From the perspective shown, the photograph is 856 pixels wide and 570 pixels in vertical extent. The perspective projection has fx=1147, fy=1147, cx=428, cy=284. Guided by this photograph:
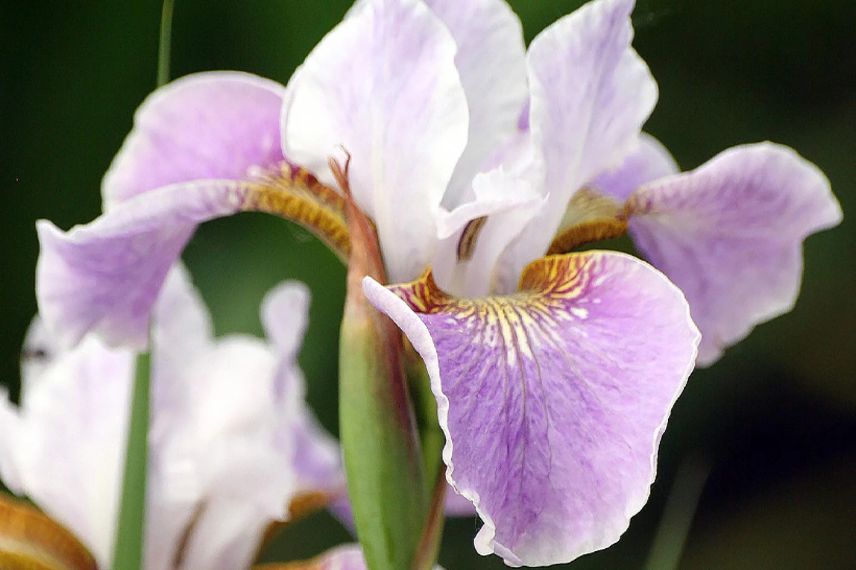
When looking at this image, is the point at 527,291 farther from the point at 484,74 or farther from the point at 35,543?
the point at 35,543

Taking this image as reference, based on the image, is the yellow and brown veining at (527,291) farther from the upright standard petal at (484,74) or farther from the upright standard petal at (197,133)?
the upright standard petal at (197,133)

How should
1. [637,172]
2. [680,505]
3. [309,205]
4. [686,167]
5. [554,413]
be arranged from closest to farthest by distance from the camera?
[554,413] → [309,205] → [637,172] → [680,505] → [686,167]

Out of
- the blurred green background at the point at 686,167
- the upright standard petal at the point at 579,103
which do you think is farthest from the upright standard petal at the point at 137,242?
the blurred green background at the point at 686,167

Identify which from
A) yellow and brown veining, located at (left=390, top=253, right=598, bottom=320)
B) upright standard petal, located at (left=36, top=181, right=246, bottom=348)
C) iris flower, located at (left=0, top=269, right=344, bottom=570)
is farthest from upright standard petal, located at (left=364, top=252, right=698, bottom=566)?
iris flower, located at (left=0, top=269, right=344, bottom=570)

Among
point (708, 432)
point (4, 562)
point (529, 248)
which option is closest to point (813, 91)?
point (708, 432)

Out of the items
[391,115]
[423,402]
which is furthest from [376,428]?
[391,115]

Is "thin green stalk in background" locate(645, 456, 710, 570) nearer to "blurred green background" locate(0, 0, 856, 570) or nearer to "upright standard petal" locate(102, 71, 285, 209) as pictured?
"blurred green background" locate(0, 0, 856, 570)

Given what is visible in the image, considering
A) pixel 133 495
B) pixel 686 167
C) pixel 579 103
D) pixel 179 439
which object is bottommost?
pixel 686 167
